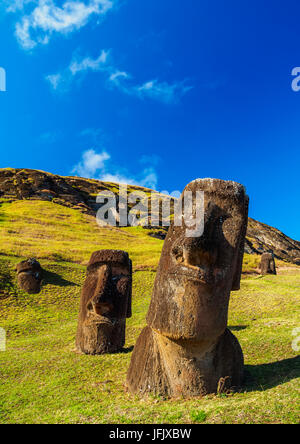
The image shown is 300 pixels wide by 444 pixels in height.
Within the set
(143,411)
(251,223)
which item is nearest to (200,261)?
(143,411)

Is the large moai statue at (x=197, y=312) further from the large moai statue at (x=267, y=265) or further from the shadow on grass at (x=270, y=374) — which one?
the large moai statue at (x=267, y=265)

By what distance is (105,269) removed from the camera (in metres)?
11.0

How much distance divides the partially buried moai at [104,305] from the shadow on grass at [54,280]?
12.5m

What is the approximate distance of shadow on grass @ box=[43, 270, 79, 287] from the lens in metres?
22.8

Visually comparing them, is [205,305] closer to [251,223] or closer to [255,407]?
[255,407]

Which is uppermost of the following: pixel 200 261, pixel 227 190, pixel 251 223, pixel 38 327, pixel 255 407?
pixel 251 223

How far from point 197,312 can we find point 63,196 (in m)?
76.8

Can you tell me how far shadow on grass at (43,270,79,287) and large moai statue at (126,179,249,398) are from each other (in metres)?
→ 17.5

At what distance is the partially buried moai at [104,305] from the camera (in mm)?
10398

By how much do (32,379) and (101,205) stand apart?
3016 inches
